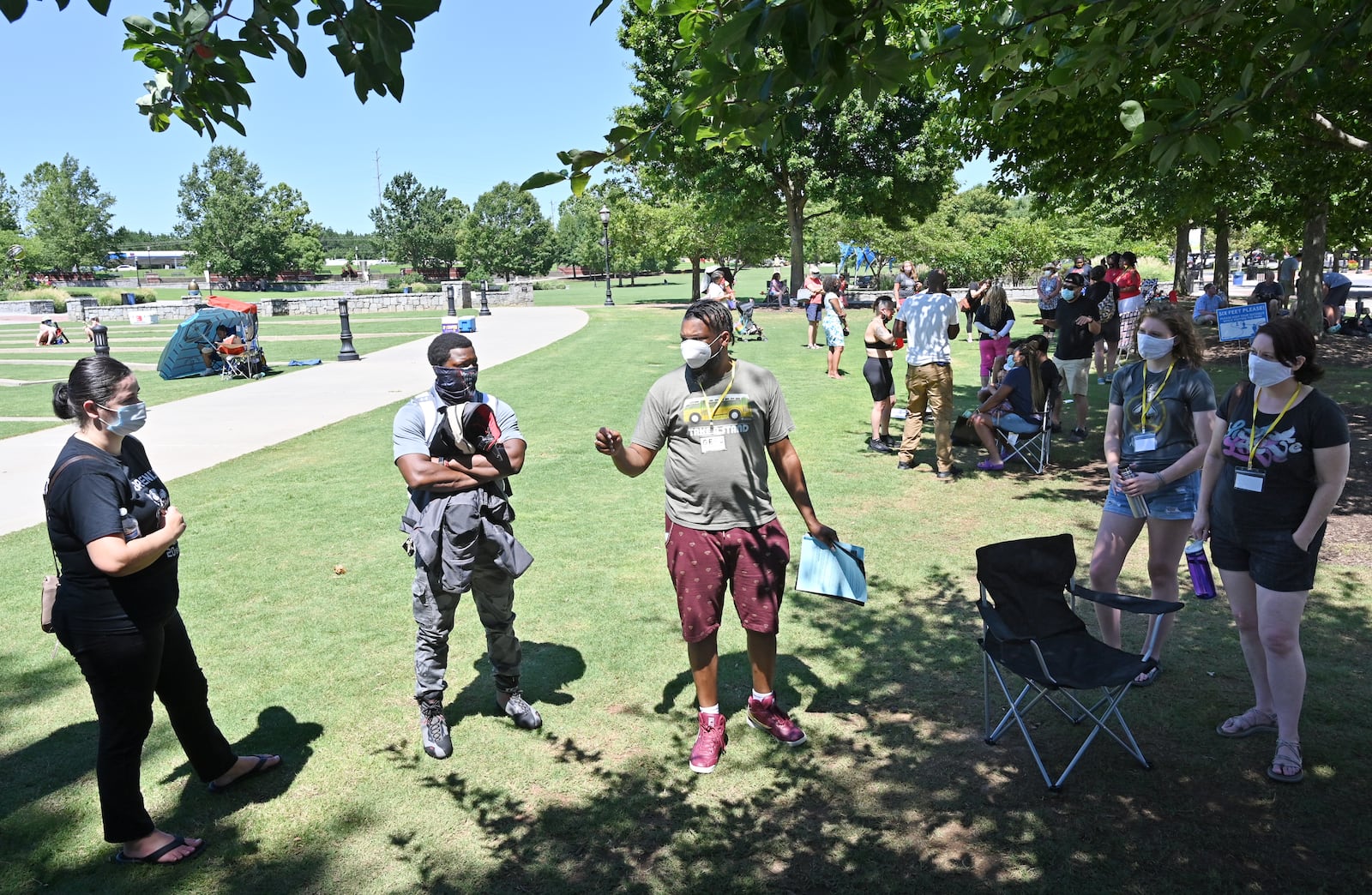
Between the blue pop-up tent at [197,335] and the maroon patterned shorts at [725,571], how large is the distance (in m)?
16.2

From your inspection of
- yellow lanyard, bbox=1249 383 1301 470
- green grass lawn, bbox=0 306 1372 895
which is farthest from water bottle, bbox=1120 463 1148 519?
green grass lawn, bbox=0 306 1372 895

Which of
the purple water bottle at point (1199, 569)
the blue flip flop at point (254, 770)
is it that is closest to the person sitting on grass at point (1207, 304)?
the purple water bottle at point (1199, 569)

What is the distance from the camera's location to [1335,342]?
1914cm

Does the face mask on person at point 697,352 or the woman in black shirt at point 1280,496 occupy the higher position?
the face mask on person at point 697,352

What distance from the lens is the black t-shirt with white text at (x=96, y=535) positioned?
3207mm

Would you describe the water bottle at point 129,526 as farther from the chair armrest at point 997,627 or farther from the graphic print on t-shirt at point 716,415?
the chair armrest at point 997,627

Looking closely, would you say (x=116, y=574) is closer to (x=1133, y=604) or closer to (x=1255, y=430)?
(x=1133, y=604)

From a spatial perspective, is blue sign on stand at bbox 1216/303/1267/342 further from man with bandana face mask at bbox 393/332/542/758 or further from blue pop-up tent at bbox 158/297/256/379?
blue pop-up tent at bbox 158/297/256/379

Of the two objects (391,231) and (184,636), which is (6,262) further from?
(184,636)

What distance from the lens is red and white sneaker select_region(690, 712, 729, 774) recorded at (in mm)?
4109

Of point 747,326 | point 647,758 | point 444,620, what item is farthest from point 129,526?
point 747,326

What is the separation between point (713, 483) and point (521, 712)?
5.17 ft

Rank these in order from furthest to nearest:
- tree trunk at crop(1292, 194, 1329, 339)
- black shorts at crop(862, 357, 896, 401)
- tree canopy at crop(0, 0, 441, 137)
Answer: tree trunk at crop(1292, 194, 1329, 339), black shorts at crop(862, 357, 896, 401), tree canopy at crop(0, 0, 441, 137)

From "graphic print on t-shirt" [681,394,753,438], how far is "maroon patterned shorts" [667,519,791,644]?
436mm
